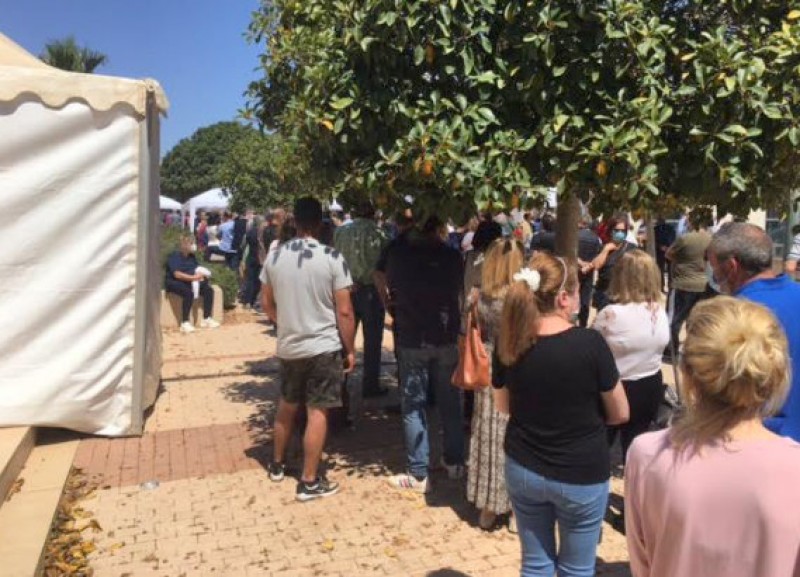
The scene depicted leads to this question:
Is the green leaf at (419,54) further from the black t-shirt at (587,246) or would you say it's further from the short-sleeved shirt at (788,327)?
the black t-shirt at (587,246)

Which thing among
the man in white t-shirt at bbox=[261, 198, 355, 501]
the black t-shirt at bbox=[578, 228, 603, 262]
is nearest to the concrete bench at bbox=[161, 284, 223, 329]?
the black t-shirt at bbox=[578, 228, 603, 262]

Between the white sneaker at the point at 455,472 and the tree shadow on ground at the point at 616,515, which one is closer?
the tree shadow on ground at the point at 616,515

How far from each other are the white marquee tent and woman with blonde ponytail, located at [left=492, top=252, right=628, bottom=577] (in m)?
4.02

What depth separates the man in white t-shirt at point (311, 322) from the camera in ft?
14.3

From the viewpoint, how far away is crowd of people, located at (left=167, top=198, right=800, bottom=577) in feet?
5.14

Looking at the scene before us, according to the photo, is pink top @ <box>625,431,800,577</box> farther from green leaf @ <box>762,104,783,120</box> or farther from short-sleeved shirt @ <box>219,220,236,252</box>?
short-sleeved shirt @ <box>219,220,236,252</box>

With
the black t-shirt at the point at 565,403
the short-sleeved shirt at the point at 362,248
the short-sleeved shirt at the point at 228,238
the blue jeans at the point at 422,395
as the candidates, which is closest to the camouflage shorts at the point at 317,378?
the blue jeans at the point at 422,395

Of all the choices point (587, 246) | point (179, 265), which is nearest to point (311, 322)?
point (587, 246)

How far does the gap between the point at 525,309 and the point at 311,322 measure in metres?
2.20

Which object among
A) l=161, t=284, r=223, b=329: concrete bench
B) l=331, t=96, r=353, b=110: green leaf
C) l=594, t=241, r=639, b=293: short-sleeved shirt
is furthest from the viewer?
l=161, t=284, r=223, b=329: concrete bench

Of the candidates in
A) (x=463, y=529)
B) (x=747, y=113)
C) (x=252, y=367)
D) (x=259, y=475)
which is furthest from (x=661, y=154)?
(x=252, y=367)

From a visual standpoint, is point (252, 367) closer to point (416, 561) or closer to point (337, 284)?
point (337, 284)

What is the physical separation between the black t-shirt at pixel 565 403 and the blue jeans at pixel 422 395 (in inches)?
78.7

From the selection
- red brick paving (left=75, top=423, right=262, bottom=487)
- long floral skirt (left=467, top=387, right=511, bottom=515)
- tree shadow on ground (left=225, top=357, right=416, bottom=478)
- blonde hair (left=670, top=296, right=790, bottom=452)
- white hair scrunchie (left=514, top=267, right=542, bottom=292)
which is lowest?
red brick paving (left=75, top=423, right=262, bottom=487)
